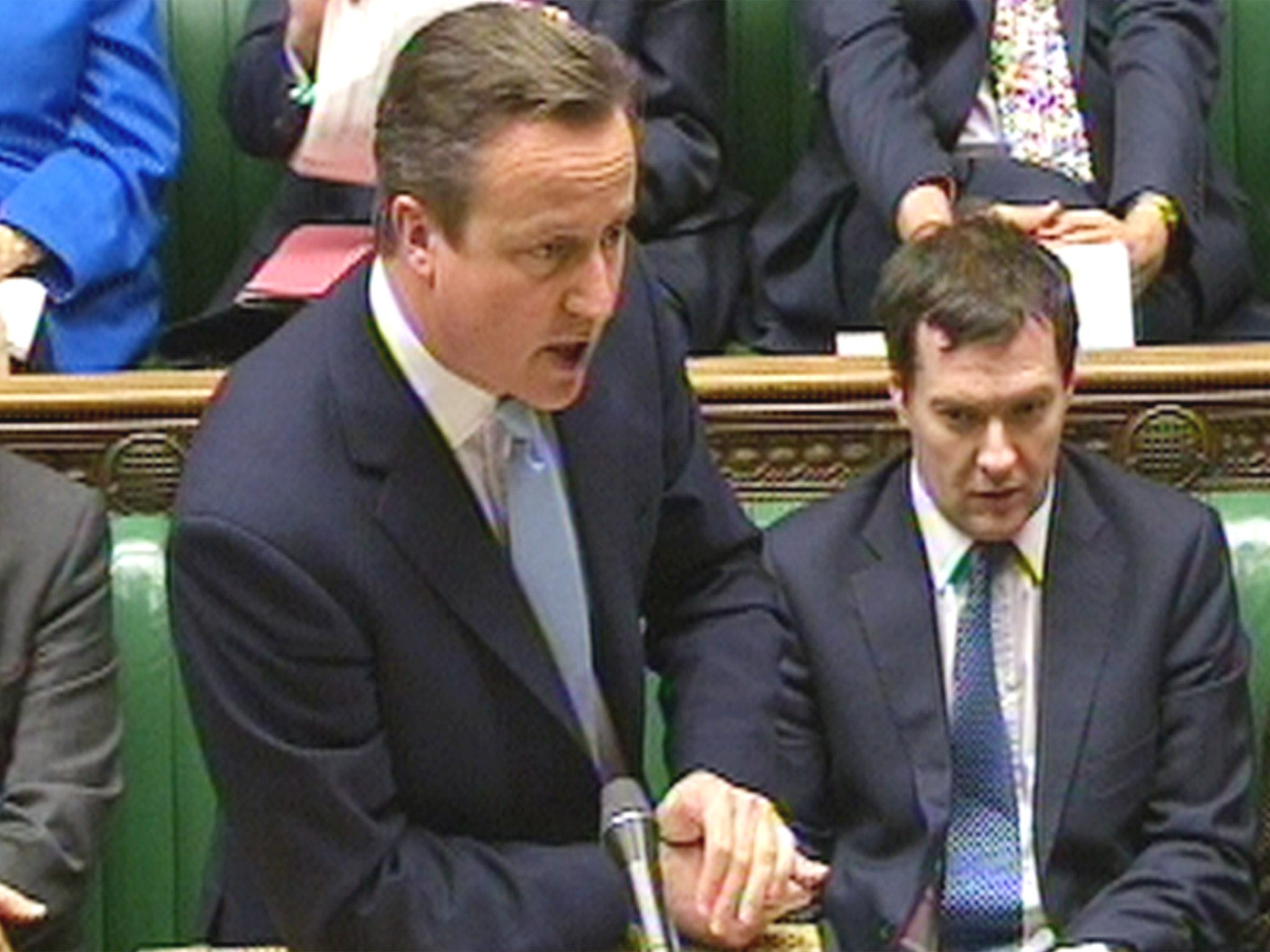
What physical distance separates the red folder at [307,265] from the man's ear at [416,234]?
1.38 meters

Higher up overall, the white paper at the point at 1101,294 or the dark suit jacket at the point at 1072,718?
the white paper at the point at 1101,294

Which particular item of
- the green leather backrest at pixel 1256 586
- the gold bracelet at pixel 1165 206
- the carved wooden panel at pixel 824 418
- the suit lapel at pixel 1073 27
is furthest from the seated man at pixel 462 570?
the suit lapel at pixel 1073 27

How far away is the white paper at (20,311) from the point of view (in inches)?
132

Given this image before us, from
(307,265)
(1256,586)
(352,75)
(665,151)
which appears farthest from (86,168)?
(1256,586)

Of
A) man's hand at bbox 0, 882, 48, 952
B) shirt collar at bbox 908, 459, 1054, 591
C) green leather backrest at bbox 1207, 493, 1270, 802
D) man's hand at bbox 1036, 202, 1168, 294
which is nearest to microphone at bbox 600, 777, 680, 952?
man's hand at bbox 0, 882, 48, 952

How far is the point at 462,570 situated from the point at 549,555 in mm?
73

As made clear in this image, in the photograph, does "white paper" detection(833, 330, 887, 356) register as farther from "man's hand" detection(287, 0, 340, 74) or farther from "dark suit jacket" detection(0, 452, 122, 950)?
"dark suit jacket" detection(0, 452, 122, 950)

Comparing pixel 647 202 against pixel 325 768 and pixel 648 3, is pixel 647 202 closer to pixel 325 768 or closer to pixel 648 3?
pixel 648 3

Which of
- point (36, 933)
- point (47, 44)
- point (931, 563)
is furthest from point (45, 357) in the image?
point (931, 563)

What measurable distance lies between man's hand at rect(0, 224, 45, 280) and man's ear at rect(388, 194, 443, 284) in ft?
5.11

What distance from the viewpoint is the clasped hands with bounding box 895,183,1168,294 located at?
3283mm

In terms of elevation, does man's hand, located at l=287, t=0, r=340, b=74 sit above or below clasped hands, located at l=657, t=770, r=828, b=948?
above

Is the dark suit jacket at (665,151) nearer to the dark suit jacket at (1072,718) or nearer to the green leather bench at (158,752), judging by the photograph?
the green leather bench at (158,752)

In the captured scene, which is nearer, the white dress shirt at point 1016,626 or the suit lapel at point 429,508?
the suit lapel at point 429,508
